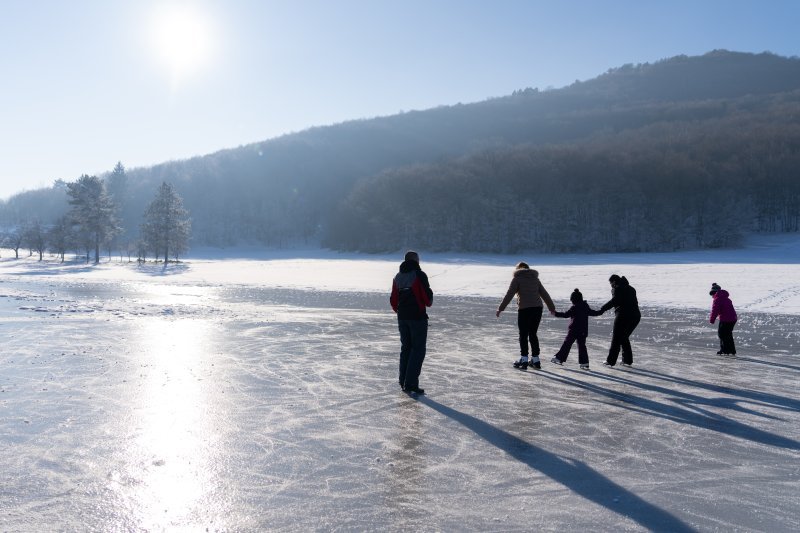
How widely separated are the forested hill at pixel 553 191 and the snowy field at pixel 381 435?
6348 centimetres

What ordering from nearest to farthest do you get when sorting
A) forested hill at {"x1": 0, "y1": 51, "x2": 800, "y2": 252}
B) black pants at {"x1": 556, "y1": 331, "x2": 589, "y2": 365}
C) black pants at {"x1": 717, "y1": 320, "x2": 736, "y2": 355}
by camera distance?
black pants at {"x1": 556, "y1": 331, "x2": 589, "y2": 365} < black pants at {"x1": 717, "y1": 320, "x2": 736, "y2": 355} < forested hill at {"x1": 0, "y1": 51, "x2": 800, "y2": 252}

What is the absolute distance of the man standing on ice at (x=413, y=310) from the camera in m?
7.59

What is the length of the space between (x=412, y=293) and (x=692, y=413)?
3733mm

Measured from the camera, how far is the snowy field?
4.04 metres

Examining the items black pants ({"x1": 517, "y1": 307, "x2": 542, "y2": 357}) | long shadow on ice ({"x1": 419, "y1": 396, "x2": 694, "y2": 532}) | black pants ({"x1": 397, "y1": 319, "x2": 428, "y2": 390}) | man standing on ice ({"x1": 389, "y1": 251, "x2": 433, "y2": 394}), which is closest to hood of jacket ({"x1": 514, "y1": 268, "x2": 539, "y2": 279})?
black pants ({"x1": 517, "y1": 307, "x2": 542, "y2": 357})

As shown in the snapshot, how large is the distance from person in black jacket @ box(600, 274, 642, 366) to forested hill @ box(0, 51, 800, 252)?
62381 millimetres

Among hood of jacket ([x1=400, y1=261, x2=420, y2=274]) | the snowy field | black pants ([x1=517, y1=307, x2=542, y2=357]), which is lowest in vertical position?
the snowy field

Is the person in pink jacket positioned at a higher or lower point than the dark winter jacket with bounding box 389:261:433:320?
lower

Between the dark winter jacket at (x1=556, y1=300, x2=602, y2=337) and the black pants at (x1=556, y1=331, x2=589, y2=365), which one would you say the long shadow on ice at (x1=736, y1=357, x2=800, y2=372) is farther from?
the black pants at (x1=556, y1=331, x2=589, y2=365)

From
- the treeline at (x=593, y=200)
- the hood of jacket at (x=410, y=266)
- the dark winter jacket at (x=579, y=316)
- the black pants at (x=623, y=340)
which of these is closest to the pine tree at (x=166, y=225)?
the treeline at (x=593, y=200)

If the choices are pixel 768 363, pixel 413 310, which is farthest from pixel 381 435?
pixel 768 363

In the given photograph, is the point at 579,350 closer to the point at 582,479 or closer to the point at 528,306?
the point at 528,306

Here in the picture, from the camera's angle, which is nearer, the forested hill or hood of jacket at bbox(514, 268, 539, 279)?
hood of jacket at bbox(514, 268, 539, 279)

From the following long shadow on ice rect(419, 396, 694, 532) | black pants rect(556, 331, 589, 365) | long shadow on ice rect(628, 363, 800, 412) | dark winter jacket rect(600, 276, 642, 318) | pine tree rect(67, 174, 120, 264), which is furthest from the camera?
pine tree rect(67, 174, 120, 264)
